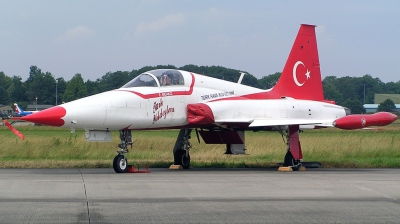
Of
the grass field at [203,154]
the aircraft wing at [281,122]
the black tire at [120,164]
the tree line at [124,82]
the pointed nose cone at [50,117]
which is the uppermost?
the tree line at [124,82]

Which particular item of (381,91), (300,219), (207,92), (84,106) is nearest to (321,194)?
(300,219)

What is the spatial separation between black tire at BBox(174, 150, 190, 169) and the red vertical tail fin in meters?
3.67

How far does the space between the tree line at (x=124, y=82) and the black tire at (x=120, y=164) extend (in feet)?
76.0

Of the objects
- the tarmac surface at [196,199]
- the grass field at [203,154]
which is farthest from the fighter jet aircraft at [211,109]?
the grass field at [203,154]

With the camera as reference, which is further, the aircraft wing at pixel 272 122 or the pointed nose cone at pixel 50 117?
the aircraft wing at pixel 272 122

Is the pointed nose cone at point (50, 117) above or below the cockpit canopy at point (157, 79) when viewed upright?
below

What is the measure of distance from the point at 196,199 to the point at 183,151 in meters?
8.86

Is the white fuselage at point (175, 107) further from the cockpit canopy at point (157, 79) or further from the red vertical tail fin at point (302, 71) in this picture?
the red vertical tail fin at point (302, 71)

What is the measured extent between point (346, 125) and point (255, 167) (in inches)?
136

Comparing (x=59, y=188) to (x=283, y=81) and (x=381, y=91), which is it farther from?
(x=381, y=91)

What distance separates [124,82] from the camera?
56.4 meters

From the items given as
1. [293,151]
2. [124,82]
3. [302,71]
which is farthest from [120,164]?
[124,82]

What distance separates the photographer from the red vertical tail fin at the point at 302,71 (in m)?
21.0

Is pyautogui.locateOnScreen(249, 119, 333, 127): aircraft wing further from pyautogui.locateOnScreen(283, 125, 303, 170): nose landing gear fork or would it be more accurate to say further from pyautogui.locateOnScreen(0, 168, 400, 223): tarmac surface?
pyautogui.locateOnScreen(0, 168, 400, 223): tarmac surface
